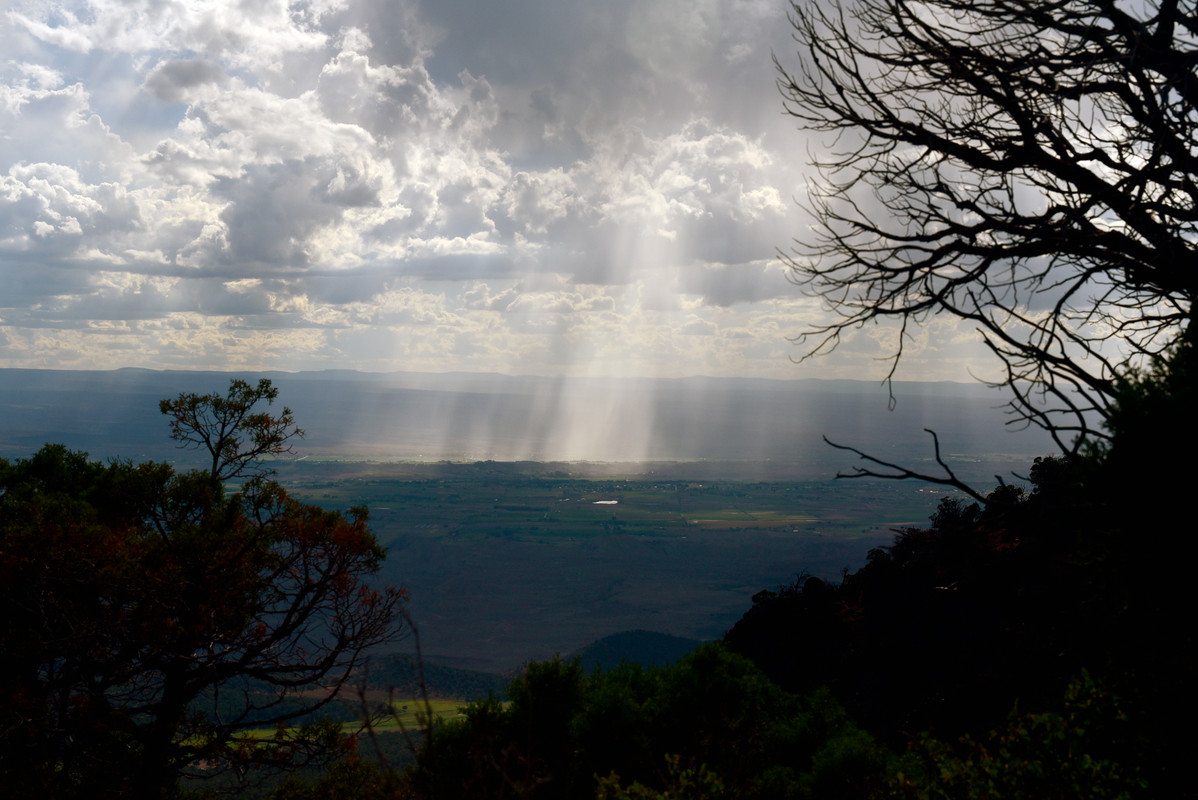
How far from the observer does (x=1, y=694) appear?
1112cm

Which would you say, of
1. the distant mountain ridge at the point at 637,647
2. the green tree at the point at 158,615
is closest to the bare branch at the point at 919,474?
the green tree at the point at 158,615

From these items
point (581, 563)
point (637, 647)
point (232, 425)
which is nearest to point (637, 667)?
point (232, 425)

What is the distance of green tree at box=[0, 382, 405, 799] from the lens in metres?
11.5

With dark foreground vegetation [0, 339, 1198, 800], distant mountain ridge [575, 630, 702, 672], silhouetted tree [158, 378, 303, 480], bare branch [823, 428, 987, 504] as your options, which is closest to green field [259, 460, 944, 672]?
distant mountain ridge [575, 630, 702, 672]

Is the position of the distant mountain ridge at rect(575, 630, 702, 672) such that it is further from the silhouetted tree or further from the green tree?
the silhouetted tree

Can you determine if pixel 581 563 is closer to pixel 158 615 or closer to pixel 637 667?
pixel 637 667

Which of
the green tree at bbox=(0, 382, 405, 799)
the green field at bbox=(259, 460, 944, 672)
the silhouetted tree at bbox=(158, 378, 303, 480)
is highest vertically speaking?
the silhouetted tree at bbox=(158, 378, 303, 480)

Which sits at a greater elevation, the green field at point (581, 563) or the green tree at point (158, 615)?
the green tree at point (158, 615)

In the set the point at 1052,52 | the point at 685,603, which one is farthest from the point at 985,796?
the point at 685,603

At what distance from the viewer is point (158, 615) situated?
1180cm

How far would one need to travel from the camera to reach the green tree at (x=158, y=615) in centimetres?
1148

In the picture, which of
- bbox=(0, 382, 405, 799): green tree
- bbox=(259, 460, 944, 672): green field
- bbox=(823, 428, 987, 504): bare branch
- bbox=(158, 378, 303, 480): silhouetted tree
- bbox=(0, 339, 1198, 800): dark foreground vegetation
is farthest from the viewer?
bbox=(259, 460, 944, 672): green field

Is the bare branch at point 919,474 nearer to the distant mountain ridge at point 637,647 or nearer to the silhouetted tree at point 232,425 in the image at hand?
the silhouetted tree at point 232,425

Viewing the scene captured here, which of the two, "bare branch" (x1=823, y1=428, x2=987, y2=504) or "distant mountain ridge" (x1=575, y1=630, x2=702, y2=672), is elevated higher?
"bare branch" (x1=823, y1=428, x2=987, y2=504)
